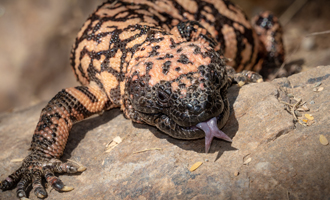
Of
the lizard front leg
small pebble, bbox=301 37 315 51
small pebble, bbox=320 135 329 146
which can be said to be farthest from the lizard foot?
small pebble, bbox=301 37 315 51

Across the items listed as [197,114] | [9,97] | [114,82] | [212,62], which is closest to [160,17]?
[114,82]

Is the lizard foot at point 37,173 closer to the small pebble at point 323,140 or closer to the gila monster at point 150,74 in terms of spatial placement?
the gila monster at point 150,74

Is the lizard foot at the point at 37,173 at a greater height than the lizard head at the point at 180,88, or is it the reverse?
the lizard head at the point at 180,88

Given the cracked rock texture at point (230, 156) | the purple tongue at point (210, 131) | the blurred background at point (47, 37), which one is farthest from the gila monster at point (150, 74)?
the blurred background at point (47, 37)

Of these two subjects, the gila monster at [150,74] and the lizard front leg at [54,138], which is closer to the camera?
the gila monster at [150,74]

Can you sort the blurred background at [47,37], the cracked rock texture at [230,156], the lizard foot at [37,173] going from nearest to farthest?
the cracked rock texture at [230,156] → the lizard foot at [37,173] → the blurred background at [47,37]

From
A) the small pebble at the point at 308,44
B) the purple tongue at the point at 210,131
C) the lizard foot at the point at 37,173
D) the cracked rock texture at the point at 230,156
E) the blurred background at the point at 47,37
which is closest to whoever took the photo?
the cracked rock texture at the point at 230,156

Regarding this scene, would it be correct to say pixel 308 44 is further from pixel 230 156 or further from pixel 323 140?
pixel 230 156

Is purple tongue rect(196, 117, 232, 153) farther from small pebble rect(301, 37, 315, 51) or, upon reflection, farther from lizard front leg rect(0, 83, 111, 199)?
small pebble rect(301, 37, 315, 51)
